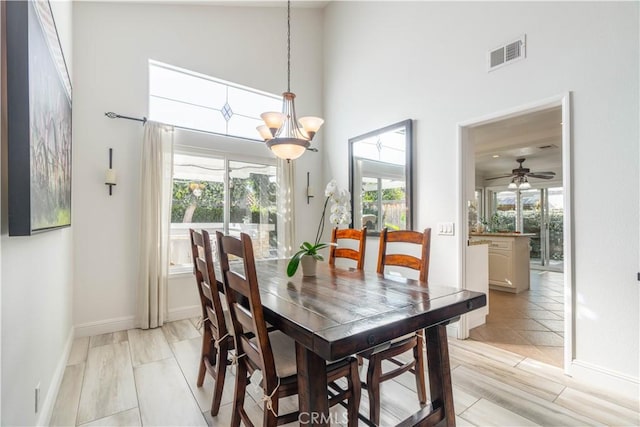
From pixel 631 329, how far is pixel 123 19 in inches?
207

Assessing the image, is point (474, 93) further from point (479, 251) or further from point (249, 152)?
point (249, 152)

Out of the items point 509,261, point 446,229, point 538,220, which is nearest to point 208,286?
point 446,229

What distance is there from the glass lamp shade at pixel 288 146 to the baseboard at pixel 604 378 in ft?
8.51

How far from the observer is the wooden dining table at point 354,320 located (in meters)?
1.08

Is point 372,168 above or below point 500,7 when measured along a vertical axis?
below

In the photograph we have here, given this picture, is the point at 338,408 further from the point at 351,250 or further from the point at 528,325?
the point at 528,325

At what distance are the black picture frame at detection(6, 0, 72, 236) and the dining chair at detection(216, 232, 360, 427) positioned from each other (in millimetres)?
766

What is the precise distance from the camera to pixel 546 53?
231cm

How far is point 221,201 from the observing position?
385 centimetres

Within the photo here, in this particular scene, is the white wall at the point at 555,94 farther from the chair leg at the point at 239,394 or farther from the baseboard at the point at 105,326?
the baseboard at the point at 105,326

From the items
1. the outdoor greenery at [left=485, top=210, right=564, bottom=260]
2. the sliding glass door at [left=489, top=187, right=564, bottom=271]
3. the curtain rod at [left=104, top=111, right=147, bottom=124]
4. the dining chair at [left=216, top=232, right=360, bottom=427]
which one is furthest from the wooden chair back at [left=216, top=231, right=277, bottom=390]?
the sliding glass door at [left=489, top=187, right=564, bottom=271]

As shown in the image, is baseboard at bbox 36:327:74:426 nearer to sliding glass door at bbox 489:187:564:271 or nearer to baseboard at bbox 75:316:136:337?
baseboard at bbox 75:316:136:337

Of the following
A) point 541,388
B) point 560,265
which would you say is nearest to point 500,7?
point 541,388

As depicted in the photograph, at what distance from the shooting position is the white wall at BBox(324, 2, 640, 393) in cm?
196
